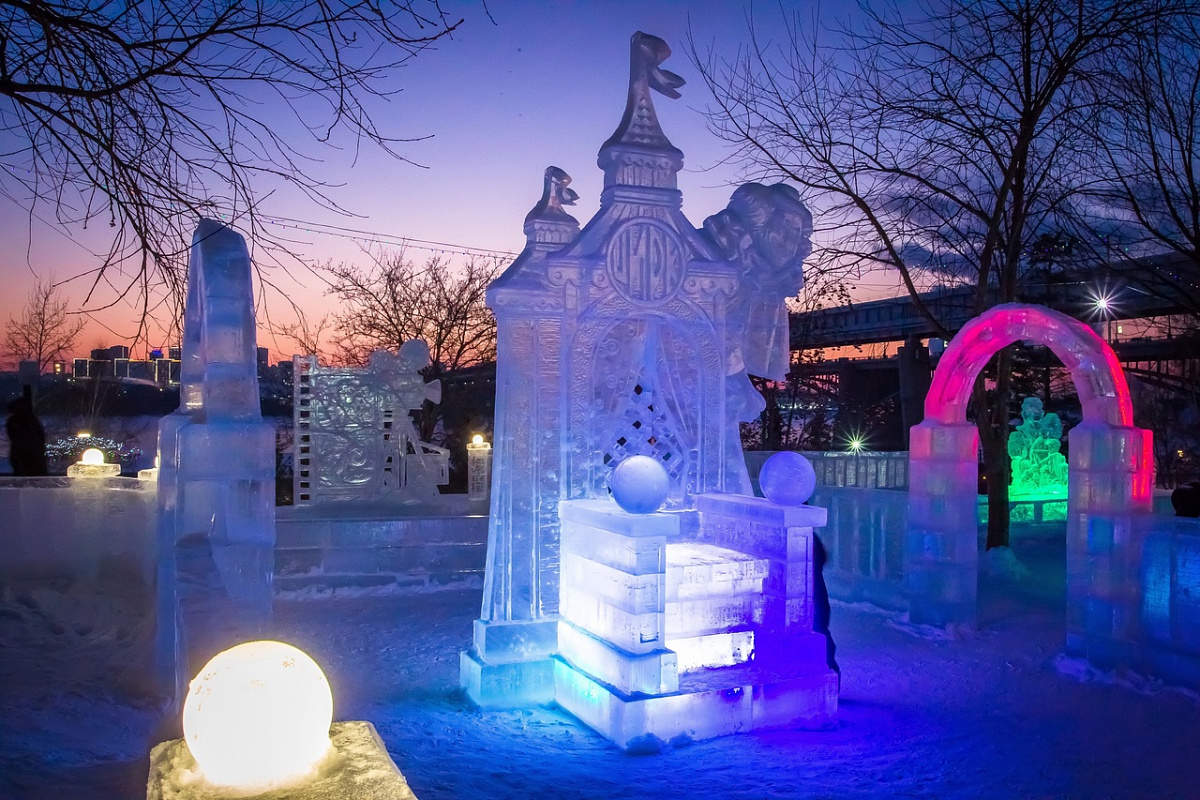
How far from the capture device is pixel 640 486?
471cm

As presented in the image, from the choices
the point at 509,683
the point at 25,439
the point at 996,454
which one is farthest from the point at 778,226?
the point at 25,439

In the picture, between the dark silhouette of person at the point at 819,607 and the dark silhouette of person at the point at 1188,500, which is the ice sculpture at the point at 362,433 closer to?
the dark silhouette of person at the point at 819,607

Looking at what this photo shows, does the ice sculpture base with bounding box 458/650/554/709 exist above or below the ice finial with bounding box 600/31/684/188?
below

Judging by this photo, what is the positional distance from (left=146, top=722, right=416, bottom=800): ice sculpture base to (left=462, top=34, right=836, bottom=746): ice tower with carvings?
99.1 inches

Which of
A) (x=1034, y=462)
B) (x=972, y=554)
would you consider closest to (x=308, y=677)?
(x=972, y=554)

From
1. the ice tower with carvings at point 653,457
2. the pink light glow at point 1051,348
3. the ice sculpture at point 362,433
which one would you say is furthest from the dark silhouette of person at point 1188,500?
the ice sculpture at point 362,433

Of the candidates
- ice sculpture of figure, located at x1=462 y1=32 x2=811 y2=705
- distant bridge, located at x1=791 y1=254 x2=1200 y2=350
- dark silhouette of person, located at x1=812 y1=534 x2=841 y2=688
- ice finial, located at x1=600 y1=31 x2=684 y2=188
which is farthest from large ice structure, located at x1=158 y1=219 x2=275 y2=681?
distant bridge, located at x1=791 y1=254 x2=1200 y2=350

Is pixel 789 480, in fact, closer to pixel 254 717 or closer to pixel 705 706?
pixel 705 706

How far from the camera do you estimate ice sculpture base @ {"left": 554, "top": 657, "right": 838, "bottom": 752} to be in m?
4.54

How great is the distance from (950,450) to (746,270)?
271cm

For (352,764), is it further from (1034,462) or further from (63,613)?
(1034,462)

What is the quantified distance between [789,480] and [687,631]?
1085 mm

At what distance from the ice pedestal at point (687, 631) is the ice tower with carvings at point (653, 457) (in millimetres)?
12

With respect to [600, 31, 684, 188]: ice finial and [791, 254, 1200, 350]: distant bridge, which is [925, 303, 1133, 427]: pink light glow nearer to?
[791, 254, 1200, 350]: distant bridge
